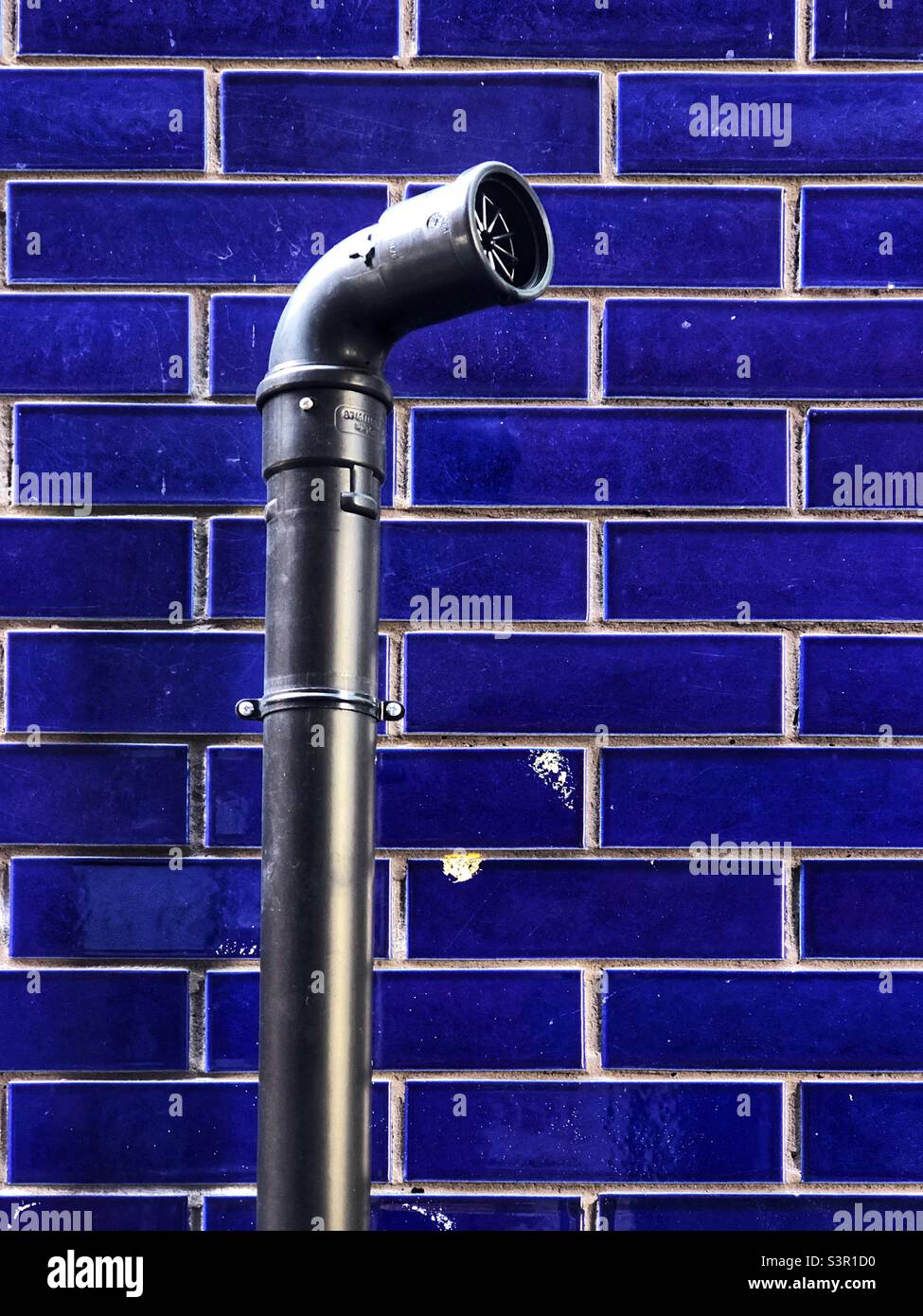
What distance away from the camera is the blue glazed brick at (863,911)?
52.6 inches

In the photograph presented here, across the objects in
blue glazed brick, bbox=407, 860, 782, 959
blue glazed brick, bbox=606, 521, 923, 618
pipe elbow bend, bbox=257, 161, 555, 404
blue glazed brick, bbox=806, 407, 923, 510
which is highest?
pipe elbow bend, bbox=257, 161, 555, 404

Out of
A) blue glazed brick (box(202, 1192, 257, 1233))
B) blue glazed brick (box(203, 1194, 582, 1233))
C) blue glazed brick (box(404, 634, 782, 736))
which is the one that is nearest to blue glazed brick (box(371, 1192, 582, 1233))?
blue glazed brick (box(203, 1194, 582, 1233))

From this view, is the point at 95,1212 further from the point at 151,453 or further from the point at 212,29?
the point at 212,29

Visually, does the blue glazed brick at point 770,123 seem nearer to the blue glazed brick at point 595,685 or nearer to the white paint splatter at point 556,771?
the blue glazed brick at point 595,685

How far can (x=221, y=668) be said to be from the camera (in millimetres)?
1350

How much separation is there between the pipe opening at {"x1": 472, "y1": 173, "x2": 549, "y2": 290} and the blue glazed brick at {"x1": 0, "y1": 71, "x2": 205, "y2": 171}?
460mm

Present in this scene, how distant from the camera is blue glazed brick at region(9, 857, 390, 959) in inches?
52.2

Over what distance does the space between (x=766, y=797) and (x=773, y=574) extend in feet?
0.84

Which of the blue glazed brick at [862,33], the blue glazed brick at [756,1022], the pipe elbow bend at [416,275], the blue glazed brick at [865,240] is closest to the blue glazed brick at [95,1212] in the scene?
the blue glazed brick at [756,1022]

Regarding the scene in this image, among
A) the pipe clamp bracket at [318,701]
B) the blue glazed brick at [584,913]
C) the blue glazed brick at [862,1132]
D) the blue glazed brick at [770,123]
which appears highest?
the blue glazed brick at [770,123]

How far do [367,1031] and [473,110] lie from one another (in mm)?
1030

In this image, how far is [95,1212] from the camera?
131 centimetres

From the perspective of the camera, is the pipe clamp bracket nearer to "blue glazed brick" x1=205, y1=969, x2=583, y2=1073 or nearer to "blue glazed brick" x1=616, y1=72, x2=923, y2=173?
"blue glazed brick" x1=205, y1=969, x2=583, y2=1073

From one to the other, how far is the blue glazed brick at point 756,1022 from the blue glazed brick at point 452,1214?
172mm
